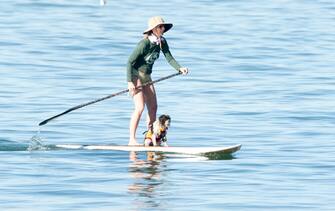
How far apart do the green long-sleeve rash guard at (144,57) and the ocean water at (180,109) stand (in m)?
1.37

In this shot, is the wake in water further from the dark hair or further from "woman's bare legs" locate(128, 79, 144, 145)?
the dark hair

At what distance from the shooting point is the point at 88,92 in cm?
3197

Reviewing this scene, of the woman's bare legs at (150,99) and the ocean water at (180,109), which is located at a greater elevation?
the woman's bare legs at (150,99)

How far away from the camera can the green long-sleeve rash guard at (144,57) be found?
21850 millimetres

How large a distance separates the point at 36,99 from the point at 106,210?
13.0 m


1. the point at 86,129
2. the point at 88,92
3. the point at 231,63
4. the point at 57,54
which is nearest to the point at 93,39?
the point at 57,54

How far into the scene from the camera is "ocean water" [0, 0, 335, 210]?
61.3 ft

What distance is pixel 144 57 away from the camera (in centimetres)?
2203

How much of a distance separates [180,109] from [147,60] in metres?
7.02

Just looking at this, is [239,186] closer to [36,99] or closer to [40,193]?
[40,193]

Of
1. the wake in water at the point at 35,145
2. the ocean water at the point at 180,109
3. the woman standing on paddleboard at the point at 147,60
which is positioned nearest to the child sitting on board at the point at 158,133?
the woman standing on paddleboard at the point at 147,60

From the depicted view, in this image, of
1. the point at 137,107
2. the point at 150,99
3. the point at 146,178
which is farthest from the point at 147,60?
the point at 146,178

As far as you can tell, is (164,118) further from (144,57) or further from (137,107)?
(144,57)

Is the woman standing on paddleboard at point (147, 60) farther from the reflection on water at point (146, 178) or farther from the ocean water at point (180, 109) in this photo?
the ocean water at point (180, 109)
